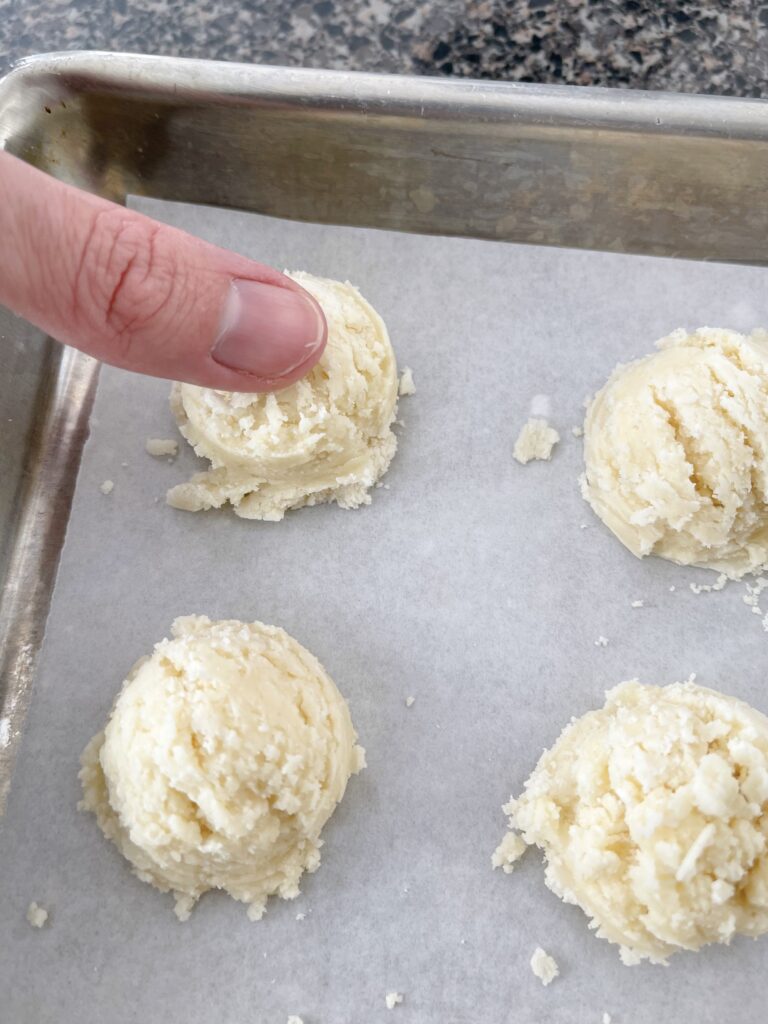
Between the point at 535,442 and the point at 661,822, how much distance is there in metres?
0.66

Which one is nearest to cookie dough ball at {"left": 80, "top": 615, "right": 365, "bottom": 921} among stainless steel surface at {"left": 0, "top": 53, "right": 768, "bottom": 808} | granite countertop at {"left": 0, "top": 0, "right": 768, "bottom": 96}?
stainless steel surface at {"left": 0, "top": 53, "right": 768, "bottom": 808}

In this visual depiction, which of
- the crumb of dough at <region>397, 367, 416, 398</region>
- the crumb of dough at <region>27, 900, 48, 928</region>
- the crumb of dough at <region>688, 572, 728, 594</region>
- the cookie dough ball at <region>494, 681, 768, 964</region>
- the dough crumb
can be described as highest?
the crumb of dough at <region>397, 367, 416, 398</region>

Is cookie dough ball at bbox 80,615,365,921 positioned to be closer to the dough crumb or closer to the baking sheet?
the baking sheet

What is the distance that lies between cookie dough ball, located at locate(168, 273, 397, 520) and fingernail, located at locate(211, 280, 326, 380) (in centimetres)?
9

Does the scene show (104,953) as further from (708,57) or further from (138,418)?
(708,57)

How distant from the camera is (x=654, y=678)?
156 centimetres

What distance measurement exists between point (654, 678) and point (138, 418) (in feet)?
3.22

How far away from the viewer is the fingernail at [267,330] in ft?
4.40

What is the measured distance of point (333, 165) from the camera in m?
1.71

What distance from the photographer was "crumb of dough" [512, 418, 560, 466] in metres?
1.68

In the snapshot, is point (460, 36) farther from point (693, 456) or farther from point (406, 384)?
point (693, 456)

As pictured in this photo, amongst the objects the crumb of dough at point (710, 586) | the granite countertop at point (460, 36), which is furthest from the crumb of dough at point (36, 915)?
the granite countertop at point (460, 36)

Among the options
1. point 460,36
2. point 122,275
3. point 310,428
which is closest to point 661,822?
point 310,428

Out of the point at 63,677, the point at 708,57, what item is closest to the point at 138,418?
the point at 63,677
